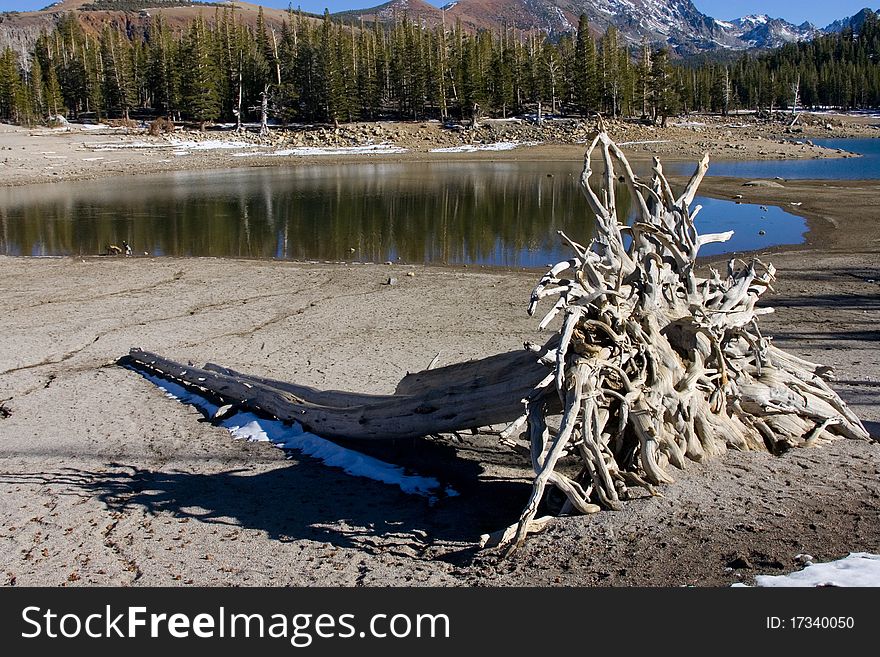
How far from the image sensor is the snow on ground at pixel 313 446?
676cm

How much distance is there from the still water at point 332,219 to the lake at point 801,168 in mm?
10535

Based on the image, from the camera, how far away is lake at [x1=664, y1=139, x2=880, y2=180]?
132 feet

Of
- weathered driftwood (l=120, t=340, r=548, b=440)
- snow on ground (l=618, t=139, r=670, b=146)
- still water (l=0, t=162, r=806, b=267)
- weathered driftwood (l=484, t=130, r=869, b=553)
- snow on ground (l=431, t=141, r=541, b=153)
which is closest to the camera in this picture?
weathered driftwood (l=484, t=130, r=869, b=553)

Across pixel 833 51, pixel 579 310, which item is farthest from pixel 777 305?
pixel 833 51

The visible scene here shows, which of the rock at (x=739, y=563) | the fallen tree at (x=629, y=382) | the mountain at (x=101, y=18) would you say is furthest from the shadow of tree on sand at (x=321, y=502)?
the mountain at (x=101, y=18)

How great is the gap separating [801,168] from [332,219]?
30.2 m

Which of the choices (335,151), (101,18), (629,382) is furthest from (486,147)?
(101,18)

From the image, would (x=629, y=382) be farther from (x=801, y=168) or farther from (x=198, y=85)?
(x=198, y=85)

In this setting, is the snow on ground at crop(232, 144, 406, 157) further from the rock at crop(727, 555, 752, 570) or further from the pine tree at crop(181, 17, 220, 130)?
the rock at crop(727, 555, 752, 570)

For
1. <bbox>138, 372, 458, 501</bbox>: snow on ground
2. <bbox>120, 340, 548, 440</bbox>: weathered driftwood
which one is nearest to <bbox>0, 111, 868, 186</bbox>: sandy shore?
<bbox>138, 372, 458, 501</bbox>: snow on ground

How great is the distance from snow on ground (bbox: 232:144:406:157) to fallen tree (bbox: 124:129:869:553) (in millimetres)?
48775

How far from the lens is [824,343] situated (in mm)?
10656

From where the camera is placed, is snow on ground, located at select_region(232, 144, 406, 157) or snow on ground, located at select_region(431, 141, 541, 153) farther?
snow on ground, located at select_region(431, 141, 541, 153)
